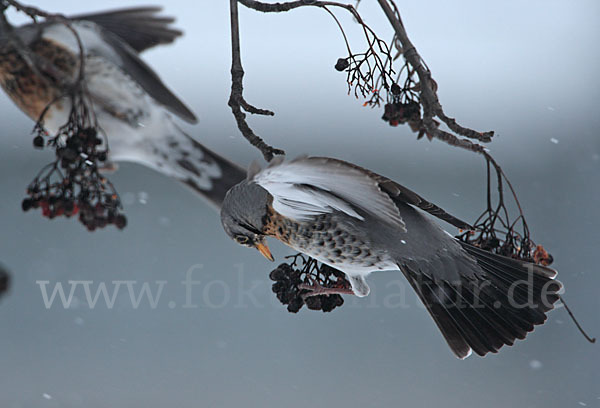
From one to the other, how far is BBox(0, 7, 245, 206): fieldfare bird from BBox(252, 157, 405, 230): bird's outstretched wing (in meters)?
0.09

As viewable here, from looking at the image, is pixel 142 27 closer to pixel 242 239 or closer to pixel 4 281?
pixel 242 239

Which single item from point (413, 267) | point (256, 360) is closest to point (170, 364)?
point (256, 360)

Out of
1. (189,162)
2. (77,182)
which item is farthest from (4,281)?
(189,162)

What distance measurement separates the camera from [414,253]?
930mm

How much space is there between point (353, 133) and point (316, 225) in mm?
1520

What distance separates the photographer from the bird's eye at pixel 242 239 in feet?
2.80

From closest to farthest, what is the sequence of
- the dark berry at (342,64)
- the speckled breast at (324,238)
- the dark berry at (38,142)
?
1. the dark berry at (38,142)
2. the dark berry at (342,64)
3. the speckled breast at (324,238)

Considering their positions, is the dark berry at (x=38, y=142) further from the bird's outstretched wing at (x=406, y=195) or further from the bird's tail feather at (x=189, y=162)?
the bird's outstretched wing at (x=406, y=195)

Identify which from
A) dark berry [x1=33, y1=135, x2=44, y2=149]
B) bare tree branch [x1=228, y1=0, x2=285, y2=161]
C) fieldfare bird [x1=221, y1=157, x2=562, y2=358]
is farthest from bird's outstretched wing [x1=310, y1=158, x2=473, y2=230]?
dark berry [x1=33, y1=135, x2=44, y2=149]

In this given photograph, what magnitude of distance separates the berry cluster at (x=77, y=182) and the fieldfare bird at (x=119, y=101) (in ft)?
0.24

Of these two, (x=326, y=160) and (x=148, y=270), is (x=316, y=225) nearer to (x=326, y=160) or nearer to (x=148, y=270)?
(x=326, y=160)

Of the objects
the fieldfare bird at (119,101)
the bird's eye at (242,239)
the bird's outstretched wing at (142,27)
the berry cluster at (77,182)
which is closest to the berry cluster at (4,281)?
the berry cluster at (77,182)

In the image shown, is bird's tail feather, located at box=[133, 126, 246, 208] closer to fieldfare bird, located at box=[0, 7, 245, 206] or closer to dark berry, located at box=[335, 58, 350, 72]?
fieldfare bird, located at box=[0, 7, 245, 206]

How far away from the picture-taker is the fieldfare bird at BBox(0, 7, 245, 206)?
0.74 m
